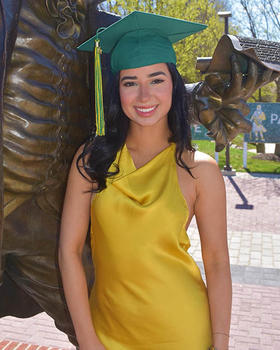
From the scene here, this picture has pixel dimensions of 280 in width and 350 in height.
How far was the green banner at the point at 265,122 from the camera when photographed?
12234mm

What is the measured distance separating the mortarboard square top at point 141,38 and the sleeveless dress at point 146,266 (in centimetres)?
36

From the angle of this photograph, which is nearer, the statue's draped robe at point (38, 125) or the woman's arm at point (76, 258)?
the statue's draped robe at point (38, 125)

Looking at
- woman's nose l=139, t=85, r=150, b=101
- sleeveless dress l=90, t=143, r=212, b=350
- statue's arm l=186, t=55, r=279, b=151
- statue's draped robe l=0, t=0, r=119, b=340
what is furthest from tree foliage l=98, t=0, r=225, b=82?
sleeveless dress l=90, t=143, r=212, b=350

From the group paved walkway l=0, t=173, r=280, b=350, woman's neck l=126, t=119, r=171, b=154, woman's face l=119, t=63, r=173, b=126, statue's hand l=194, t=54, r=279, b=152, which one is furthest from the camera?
paved walkway l=0, t=173, r=280, b=350

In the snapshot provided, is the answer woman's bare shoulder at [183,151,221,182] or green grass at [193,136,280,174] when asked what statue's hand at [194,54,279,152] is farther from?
green grass at [193,136,280,174]

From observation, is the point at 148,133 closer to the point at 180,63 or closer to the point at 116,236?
the point at 116,236

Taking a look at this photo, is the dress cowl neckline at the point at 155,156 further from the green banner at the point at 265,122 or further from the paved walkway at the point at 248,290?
the green banner at the point at 265,122

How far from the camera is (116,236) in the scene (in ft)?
4.68

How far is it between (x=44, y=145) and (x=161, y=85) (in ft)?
1.44

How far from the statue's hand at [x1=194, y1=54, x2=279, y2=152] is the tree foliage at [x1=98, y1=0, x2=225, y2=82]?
31.7 feet

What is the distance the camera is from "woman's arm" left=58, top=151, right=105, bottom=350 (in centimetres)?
145

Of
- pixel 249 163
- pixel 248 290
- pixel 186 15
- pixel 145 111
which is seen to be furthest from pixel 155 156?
pixel 186 15

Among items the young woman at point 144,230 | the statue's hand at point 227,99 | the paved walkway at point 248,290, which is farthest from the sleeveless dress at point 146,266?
the paved walkway at point 248,290

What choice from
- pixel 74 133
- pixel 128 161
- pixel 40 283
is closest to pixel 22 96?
pixel 74 133
